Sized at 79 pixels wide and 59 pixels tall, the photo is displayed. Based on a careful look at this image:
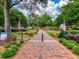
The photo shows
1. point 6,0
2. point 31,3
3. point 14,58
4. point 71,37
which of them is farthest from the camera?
point 31,3

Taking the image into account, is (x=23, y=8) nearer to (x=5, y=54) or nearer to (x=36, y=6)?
(x=36, y=6)

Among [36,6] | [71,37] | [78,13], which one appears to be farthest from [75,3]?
[71,37]

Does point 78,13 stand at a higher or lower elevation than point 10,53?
higher

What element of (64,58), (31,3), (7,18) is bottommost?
(64,58)

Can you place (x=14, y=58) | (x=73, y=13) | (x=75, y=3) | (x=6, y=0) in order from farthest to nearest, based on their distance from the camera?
(x=73, y=13)
(x=75, y=3)
(x=6, y=0)
(x=14, y=58)

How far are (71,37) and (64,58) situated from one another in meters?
13.6

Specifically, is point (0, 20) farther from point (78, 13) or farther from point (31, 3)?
point (31, 3)

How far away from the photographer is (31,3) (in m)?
34.4

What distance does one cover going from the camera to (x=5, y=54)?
12.2 metres

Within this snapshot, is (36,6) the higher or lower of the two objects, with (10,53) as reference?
higher

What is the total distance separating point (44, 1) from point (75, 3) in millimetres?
18481

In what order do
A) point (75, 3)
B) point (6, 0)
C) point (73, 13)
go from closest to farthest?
1. point (6, 0)
2. point (75, 3)
3. point (73, 13)

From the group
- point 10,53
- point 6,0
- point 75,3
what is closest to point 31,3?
point 6,0

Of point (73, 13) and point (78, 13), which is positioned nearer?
point (78, 13)
